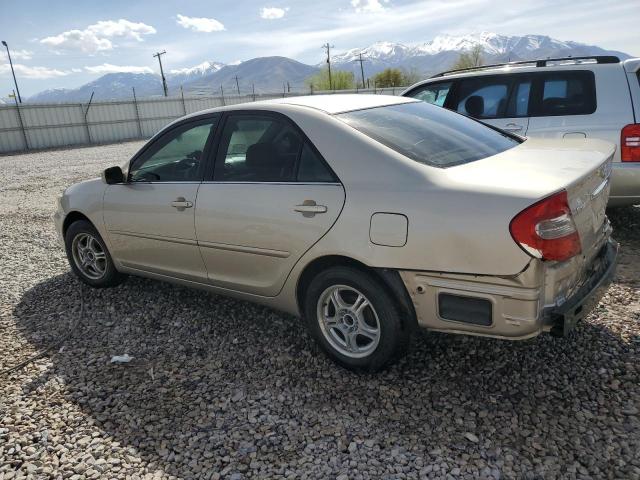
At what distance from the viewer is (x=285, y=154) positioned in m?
3.14

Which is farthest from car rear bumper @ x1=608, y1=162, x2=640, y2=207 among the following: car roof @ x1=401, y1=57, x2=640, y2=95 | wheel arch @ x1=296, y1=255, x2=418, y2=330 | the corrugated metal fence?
the corrugated metal fence

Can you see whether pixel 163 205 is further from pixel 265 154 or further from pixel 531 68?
pixel 531 68

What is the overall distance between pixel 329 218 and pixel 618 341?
2012 millimetres

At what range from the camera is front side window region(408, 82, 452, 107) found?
6191 millimetres

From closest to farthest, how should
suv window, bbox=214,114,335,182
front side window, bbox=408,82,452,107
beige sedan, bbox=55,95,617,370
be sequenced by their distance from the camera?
beige sedan, bbox=55,95,617,370 < suv window, bbox=214,114,335,182 < front side window, bbox=408,82,452,107

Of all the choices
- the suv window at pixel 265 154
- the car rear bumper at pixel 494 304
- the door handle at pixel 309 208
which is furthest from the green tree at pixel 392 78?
the car rear bumper at pixel 494 304

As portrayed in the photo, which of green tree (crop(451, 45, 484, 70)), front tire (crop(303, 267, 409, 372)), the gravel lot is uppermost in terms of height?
green tree (crop(451, 45, 484, 70))

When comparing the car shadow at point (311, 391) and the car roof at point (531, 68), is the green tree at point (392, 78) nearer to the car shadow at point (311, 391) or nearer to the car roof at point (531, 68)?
the car roof at point (531, 68)

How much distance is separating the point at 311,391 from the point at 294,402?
135 millimetres

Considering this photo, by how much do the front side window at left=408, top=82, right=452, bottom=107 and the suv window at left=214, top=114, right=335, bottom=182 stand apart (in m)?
3.49

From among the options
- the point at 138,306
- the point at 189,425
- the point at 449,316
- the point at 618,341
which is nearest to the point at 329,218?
the point at 449,316

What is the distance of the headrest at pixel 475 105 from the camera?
584cm

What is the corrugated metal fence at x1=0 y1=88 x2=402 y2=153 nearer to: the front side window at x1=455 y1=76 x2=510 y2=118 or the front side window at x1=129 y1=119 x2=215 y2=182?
the front side window at x1=129 y1=119 x2=215 y2=182

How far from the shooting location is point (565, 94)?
17.2ft
